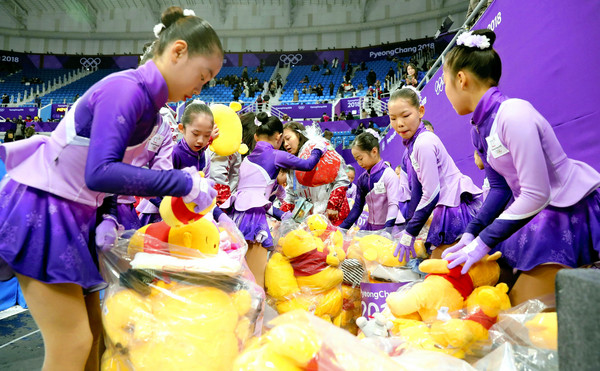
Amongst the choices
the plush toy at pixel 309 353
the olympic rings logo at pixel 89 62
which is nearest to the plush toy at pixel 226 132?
the plush toy at pixel 309 353

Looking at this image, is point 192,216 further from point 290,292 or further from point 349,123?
point 349,123

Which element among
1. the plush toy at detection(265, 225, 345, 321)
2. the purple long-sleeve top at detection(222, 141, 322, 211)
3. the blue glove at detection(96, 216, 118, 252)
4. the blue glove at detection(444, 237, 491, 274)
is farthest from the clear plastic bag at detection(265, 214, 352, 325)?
the blue glove at detection(96, 216, 118, 252)

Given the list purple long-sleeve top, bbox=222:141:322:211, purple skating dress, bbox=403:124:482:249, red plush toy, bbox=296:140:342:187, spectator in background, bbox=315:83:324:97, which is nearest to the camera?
purple skating dress, bbox=403:124:482:249

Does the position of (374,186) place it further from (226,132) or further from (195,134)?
(195,134)

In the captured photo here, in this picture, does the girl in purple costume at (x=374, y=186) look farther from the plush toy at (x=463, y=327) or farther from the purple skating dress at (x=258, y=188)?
the plush toy at (x=463, y=327)

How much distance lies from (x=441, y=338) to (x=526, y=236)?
46 centimetres

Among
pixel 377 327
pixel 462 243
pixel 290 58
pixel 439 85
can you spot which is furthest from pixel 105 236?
pixel 290 58

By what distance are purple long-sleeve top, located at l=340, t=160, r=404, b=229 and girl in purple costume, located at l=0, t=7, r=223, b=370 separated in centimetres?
258

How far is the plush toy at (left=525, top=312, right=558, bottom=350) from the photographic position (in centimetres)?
104

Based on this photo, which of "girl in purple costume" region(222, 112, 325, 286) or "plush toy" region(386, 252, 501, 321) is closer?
"plush toy" region(386, 252, 501, 321)

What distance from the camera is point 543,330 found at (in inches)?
42.1

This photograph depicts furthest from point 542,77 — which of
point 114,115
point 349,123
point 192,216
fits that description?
point 349,123

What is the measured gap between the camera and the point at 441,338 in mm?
1270

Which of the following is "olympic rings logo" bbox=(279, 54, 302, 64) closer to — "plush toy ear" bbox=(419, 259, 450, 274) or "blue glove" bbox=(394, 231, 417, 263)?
"blue glove" bbox=(394, 231, 417, 263)
